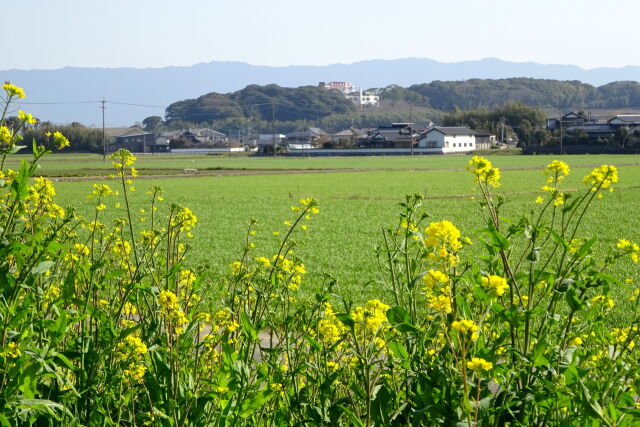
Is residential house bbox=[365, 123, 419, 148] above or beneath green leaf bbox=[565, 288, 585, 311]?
above

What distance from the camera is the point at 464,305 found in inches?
93.9

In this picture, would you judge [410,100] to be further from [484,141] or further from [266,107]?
[484,141]

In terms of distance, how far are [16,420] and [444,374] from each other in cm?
133

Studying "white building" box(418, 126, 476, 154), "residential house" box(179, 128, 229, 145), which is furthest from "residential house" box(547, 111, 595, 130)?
"residential house" box(179, 128, 229, 145)

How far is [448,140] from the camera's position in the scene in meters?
87.2

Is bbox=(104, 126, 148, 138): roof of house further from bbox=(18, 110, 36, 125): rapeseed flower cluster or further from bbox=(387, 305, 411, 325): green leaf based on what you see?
bbox=(387, 305, 411, 325): green leaf

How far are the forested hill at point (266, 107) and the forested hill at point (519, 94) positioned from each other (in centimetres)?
2049

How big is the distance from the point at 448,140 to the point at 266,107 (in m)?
88.0

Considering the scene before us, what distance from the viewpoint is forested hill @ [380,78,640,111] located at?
171 metres

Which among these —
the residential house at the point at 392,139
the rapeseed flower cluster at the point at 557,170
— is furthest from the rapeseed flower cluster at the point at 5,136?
the residential house at the point at 392,139

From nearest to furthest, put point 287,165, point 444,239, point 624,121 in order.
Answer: point 444,239
point 287,165
point 624,121

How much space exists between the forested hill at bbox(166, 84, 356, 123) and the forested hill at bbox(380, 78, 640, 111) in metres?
20.5

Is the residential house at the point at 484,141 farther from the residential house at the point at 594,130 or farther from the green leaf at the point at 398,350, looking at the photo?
the green leaf at the point at 398,350

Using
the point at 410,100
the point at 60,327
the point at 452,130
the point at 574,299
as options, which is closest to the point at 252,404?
the point at 60,327
